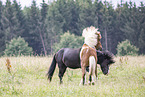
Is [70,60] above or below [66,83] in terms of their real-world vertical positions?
above

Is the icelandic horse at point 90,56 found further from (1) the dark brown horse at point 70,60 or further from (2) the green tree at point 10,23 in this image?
(2) the green tree at point 10,23

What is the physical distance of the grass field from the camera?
608 cm

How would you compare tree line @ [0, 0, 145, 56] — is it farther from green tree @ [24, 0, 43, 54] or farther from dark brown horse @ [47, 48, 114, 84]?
dark brown horse @ [47, 48, 114, 84]

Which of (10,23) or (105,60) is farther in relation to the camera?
(10,23)

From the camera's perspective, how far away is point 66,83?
8.80m

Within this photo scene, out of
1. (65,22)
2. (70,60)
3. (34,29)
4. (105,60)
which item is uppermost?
(65,22)

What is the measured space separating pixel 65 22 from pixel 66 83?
142 feet

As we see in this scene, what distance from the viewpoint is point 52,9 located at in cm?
5169

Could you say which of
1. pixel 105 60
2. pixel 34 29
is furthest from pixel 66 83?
pixel 34 29

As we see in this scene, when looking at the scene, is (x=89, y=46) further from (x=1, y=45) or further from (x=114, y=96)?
(x=1, y=45)

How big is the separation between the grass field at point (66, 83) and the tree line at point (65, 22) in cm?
3676

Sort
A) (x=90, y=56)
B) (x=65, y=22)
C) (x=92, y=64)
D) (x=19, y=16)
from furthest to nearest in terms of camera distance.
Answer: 1. (x=65, y=22)
2. (x=19, y=16)
3. (x=90, y=56)
4. (x=92, y=64)

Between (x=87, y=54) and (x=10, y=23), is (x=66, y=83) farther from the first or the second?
(x=10, y=23)

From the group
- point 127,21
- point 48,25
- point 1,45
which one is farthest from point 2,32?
point 127,21
